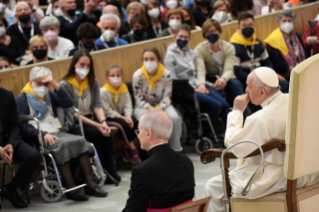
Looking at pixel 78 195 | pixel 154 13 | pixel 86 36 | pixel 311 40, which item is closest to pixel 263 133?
pixel 78 195

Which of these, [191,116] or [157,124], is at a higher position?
[157,124]

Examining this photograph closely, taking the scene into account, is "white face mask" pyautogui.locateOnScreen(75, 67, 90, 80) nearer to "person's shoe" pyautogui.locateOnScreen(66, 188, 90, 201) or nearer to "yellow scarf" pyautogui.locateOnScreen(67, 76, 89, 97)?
"yellow scarf" pyautogui.locateOnScreen(67, 76, 89, 97)

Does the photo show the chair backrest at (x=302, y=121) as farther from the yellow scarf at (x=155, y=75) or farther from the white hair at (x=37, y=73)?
the yellow scarf at (x=155, y=75)

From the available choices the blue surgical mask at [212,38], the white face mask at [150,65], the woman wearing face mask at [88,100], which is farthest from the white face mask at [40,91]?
the blue surgical mask at [212,38]

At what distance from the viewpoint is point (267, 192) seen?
3633mm

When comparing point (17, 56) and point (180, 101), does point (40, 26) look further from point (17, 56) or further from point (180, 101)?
point (180, 101)

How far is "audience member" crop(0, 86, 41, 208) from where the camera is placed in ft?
17.2

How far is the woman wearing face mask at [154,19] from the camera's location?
8.77m

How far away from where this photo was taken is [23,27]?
7.80 metres

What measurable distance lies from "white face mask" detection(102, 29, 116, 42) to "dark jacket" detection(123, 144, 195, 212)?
14.4ft

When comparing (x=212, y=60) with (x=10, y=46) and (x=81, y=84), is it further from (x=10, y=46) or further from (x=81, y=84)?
(x=10, y=46)

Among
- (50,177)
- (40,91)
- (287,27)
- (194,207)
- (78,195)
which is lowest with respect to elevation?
(78,195)

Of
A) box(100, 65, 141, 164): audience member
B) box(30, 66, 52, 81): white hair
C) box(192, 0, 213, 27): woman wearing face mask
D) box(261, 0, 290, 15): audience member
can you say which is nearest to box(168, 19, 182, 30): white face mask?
box(192, 0, 213, 27): woman wearing face mask

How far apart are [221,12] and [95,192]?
190 inches
